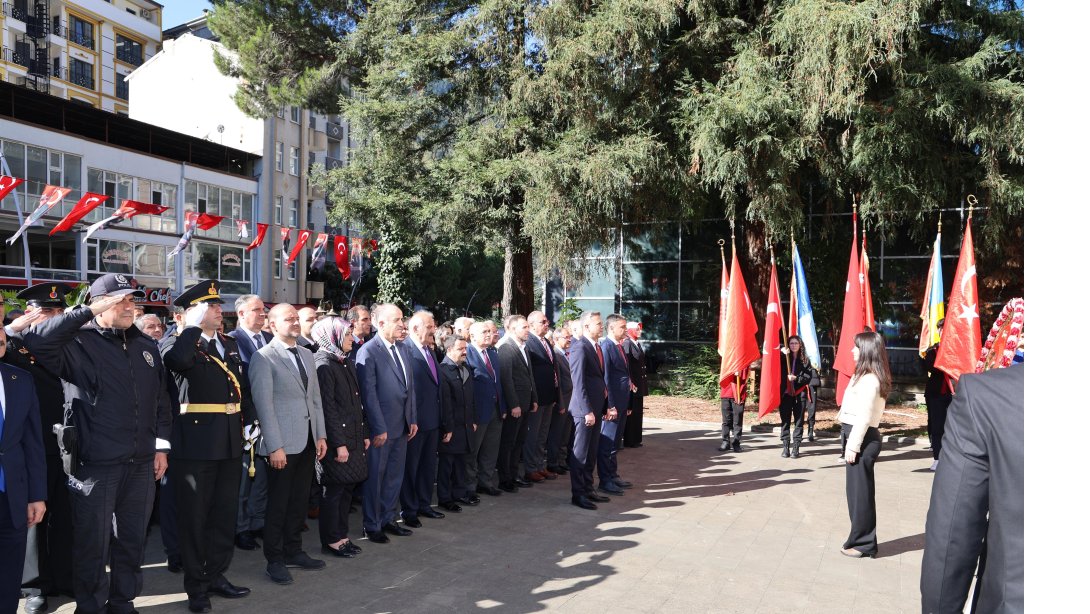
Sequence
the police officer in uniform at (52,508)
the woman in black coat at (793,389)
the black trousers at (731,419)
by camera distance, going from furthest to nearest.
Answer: the black trousers at (731,419), the woman in black coat at (793,389), the police officer in uniform at (52,508)

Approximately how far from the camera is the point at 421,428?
727 centimetres

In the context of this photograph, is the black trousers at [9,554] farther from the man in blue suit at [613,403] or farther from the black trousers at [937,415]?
the black trousers at [937,415]

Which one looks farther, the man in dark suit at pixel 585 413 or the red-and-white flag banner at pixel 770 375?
the red-and-white flag banner at pixel 770 375

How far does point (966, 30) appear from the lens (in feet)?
44.5

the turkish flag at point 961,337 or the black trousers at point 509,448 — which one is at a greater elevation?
the turkish flag at point 961,337

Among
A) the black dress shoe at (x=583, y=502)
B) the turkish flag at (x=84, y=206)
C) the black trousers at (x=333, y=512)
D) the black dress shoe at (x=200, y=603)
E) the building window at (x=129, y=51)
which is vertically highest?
the building window at (x=129, y=51)

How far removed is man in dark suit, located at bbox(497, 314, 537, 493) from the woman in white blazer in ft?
11.7

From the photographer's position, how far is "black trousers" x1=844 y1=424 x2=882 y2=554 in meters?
6.52

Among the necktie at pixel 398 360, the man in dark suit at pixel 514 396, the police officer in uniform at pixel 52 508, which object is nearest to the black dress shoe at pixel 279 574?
the police officer in uniform at pixel 52 508

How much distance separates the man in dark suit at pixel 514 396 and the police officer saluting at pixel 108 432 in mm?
4220

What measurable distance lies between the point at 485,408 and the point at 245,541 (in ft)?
9.26

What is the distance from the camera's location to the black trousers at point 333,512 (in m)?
6.14
